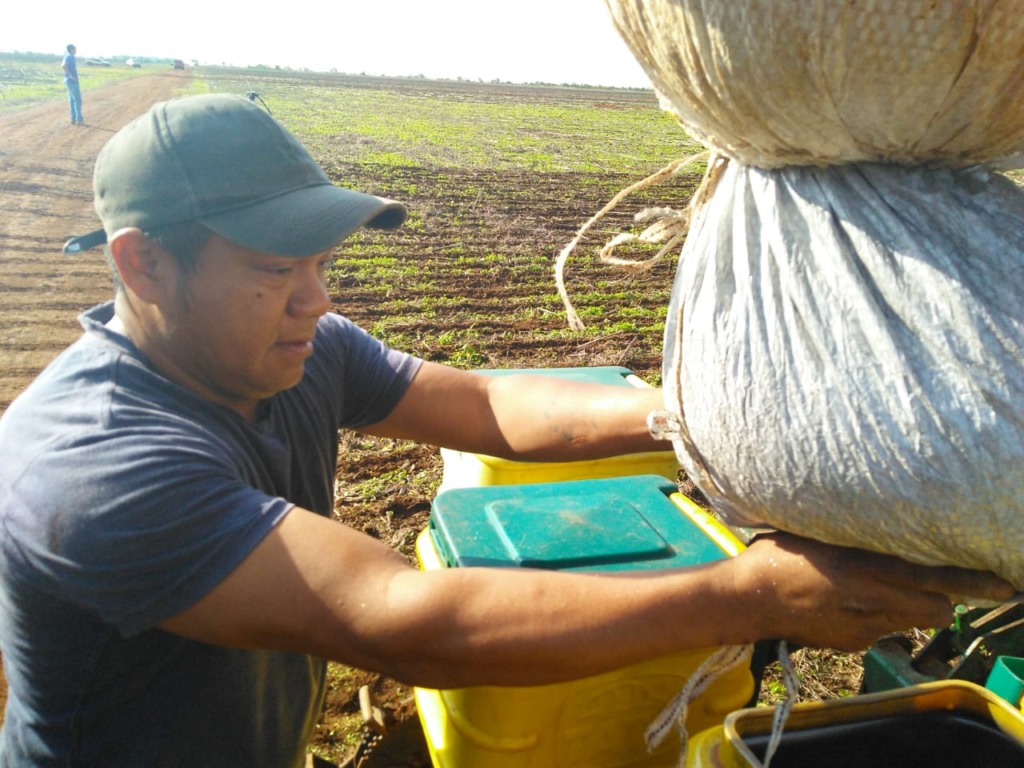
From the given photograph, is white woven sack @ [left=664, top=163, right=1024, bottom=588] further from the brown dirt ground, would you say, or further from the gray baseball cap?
the brown dirt ground

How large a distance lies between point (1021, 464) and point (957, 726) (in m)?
0.73

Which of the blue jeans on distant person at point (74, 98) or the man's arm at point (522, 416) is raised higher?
the man's arm at point (522, 416)

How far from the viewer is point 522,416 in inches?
77.4

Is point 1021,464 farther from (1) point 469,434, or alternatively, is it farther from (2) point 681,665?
(1) point 469,434

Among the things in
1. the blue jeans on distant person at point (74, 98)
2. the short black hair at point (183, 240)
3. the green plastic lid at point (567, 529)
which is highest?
the short black hair at point (183, 240)

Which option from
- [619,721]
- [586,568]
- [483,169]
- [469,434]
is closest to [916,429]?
[586,568]

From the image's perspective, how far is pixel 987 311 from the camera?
2.85 ft

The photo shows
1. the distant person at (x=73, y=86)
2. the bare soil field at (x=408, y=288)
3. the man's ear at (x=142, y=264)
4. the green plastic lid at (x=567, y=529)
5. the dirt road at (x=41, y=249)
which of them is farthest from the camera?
the distant person at (x=73, y=86)

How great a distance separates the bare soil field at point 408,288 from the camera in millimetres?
3973

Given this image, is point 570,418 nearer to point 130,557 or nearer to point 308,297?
point 308,297

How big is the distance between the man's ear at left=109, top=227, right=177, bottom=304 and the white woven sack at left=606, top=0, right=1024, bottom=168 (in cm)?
84

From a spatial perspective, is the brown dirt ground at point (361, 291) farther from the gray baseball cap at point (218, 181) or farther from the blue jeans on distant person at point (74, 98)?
the blue jeans on distant person at point (74, 98)

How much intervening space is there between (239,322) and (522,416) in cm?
72

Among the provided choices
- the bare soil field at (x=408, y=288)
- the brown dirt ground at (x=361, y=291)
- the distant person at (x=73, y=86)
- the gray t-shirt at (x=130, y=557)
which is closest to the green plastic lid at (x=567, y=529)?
the gray t-shirt at (x=130, y=557)
